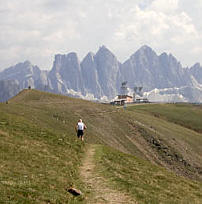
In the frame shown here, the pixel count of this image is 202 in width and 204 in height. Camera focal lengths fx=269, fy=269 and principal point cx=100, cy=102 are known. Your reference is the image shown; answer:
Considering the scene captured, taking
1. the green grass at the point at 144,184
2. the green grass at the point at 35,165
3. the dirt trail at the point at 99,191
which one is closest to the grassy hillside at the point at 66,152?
the green grass at the point at 35,165

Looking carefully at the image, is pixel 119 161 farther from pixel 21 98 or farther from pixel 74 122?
pixel 21 98

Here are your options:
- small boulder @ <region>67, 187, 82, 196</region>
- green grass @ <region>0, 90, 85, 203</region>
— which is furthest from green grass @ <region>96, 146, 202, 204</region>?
small boulder @ <region>67, 187, 82, 196</region>

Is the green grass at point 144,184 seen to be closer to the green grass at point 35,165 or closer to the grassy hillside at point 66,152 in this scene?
the grassy hillside at point 66,152

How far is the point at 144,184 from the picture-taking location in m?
24.5

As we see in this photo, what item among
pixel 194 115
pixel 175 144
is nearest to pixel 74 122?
pixel 175 144

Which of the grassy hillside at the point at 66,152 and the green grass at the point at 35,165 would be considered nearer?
the green grass at the point at 35,165

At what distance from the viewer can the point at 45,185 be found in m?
19.0

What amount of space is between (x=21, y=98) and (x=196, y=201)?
76021 millimetres

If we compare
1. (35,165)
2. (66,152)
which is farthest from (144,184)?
(66,152)

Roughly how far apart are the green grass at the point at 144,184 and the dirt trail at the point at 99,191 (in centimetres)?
78

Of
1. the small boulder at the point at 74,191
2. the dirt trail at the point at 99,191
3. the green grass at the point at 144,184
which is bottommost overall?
the green grass at the point at 144,184

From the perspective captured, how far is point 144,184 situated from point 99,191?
19.9 ft

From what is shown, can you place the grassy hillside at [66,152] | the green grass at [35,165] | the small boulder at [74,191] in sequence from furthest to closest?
the small boulder at [74,191]
the grassy hillside at [66,152]
the green grass at [35,165]

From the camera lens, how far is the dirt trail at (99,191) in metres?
18.5
